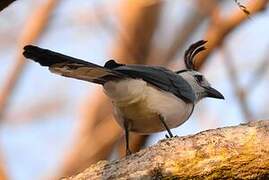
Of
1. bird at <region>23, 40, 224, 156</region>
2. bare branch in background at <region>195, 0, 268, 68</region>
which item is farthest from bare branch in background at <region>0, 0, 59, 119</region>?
bird at <region>23, 40, 224, 156</region>

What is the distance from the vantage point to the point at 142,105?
2.71m

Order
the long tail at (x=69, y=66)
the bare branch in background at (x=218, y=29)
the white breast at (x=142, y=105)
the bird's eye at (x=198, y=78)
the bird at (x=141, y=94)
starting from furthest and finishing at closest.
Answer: the bare branch in background at (x=218, y=29) < the bird's eye at (x=198, y=78) < the white breast at (x=142, y=105) < the bird at (x=141, y=94) < the long tail at (x=69, y=66)

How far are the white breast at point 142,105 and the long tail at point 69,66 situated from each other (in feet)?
0.27

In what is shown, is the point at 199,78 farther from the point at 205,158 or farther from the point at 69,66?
the point at 205,158

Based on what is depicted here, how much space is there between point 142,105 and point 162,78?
0.66ft

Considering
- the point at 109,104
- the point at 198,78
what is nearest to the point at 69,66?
the point at 198,78

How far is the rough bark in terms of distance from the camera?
1954mm

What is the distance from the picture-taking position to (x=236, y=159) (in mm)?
1969

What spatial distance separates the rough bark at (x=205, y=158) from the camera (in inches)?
76.9

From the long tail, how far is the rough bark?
13.6 inches

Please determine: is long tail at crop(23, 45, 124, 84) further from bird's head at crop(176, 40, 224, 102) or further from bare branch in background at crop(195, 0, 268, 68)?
bare branch in background at crop(195, 0, 268, 68)

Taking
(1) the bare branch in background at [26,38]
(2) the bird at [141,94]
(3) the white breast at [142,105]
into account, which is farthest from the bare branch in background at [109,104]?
(3) the white breast at [142,105]

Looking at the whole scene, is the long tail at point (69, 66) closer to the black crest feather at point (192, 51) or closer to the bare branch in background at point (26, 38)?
the black crest feather at point (192, 51)

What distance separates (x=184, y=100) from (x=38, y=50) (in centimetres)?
116
